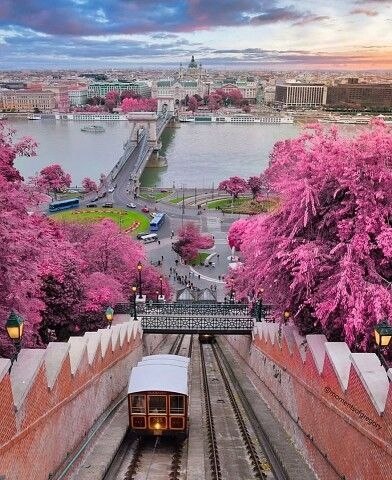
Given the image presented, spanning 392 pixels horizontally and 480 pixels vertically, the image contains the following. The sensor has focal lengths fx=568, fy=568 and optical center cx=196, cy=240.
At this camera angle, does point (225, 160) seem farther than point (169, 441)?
Yes

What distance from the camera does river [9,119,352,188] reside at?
94.0 m

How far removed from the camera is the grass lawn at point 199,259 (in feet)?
148

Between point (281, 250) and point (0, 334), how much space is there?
560cm

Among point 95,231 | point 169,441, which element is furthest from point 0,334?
point 95,231

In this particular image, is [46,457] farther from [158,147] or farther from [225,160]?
[158,147]

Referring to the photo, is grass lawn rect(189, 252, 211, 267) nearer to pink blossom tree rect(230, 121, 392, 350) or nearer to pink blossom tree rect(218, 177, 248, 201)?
pink blossom tree rect(218, 177, 248, 201)

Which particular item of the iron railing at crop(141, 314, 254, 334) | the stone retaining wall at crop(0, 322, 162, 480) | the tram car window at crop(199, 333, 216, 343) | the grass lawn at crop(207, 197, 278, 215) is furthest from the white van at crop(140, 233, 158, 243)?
the stone retaining wall at crop(0, 322, 162, 480)

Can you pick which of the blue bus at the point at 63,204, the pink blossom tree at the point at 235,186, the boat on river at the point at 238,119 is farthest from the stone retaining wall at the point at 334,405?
the boat on river at the point at 238,119

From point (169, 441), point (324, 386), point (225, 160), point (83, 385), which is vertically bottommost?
point (225, 160)

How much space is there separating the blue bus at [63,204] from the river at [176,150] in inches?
476

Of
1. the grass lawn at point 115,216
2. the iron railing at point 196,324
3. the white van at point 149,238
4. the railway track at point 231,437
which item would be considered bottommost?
the grass lawn at point 115,216

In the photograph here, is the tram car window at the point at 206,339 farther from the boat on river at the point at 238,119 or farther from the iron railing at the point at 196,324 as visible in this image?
the boat on river at the point at 238,119

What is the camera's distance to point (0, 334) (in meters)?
10.5

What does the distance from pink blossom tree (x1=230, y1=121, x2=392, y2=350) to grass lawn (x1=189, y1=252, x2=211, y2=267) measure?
3276 centimetres
